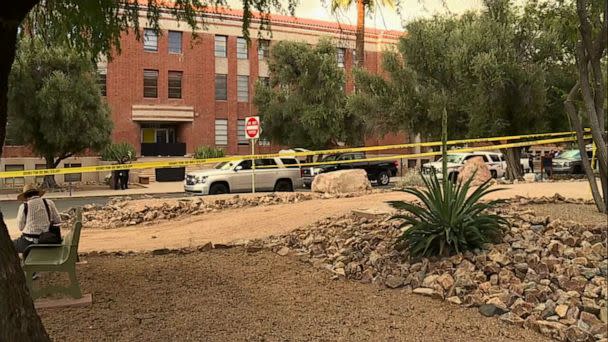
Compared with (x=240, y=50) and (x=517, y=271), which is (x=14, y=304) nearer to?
(x=517, y=271)

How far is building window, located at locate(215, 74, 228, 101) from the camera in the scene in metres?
39.9

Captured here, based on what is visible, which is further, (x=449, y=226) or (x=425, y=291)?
(x=449, y=226)

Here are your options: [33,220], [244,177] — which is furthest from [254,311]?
[244,177]

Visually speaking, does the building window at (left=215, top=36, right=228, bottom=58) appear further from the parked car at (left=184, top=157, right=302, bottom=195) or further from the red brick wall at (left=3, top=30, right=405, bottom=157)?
the parked car at (left=184, top=157, right=302, bottom=195)

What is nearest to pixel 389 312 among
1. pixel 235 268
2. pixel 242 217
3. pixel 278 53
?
pixel 235 268

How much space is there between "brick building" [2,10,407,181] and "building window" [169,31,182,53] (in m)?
0.07

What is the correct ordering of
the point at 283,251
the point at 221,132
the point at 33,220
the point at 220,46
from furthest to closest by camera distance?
the point at 221,132, the point at 220,46, the point at 283,251, the point at 33,220

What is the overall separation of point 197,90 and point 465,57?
22.5 meters

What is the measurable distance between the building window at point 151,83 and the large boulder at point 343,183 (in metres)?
23.8

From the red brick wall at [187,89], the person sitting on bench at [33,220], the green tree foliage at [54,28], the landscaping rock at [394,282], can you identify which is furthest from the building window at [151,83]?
the landscaping rock at [394,282]

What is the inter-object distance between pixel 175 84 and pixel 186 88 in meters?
0.77

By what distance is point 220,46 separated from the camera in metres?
39.8

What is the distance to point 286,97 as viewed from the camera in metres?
32.4

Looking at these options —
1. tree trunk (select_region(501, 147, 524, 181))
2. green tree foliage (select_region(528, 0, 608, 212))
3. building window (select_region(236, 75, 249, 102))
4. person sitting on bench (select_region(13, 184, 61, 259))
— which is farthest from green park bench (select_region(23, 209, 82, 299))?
building window (select_region(236, 75, 249, 102))
